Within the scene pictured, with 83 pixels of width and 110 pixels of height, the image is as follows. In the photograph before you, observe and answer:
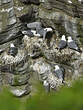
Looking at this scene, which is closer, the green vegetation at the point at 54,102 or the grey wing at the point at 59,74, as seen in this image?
the green vegetation at the point at 54,102

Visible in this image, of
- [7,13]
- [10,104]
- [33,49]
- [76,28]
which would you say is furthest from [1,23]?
[10,104]

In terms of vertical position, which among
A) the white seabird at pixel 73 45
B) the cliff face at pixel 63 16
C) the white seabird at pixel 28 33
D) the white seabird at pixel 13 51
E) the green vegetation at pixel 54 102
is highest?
the green vegetation at pixel 54 102

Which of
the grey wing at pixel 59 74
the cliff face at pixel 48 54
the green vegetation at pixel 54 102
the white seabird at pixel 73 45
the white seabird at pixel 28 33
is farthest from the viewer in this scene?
the white seabird at pixel 28 33

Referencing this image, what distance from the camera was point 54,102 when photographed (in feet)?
13.3

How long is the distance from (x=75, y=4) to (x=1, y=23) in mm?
2914

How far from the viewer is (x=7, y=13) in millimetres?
17547

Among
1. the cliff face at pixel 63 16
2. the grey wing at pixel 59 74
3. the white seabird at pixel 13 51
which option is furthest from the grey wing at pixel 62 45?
the white seabird at pixel 13 51

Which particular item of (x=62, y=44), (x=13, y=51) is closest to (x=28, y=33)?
(x=13, y=51)

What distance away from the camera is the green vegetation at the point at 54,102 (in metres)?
4.00

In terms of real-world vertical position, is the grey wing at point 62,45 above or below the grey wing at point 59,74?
above

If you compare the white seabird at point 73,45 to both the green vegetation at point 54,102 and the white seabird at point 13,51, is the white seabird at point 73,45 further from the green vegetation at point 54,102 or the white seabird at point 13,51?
the green vegetation at point 54,102

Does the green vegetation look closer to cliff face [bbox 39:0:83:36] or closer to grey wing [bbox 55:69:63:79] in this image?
grey wing [bbox 55:69:63:79]

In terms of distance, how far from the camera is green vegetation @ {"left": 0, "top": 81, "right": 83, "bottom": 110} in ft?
13.1

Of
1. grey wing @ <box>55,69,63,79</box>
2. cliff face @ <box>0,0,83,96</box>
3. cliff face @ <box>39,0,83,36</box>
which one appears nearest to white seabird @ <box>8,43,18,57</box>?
cliff face @ <box>0,0,83,96</box>
